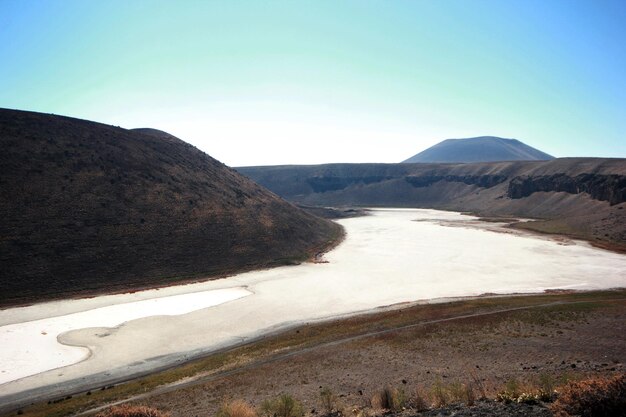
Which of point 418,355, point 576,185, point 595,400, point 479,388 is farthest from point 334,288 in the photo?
point 576,185

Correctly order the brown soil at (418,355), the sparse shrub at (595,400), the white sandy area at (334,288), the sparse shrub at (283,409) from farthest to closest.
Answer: the white sandy area at (334,288) → the brown soil at (418,355) → the sparse shrub at (283,409) → the sparse shrub at (595,400)

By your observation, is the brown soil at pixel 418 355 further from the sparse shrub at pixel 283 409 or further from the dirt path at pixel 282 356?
the sparse shrub at pixel 283 409

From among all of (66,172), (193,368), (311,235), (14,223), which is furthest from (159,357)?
(311,235)

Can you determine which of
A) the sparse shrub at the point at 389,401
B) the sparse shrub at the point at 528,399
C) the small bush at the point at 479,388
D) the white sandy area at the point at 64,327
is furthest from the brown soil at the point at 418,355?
the white sandy area at the point at 64,327

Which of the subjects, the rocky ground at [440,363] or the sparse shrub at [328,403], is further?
the rocky ground at [440,363]

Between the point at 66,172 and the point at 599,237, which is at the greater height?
the point at 66,172

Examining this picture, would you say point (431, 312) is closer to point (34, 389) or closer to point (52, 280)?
point (34, 389)

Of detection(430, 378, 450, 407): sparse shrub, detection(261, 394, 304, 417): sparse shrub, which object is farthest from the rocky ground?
detection(261, 394, 304, 417): sparse shrub

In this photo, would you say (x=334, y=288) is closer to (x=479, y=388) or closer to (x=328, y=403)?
(x=328, y=403)
